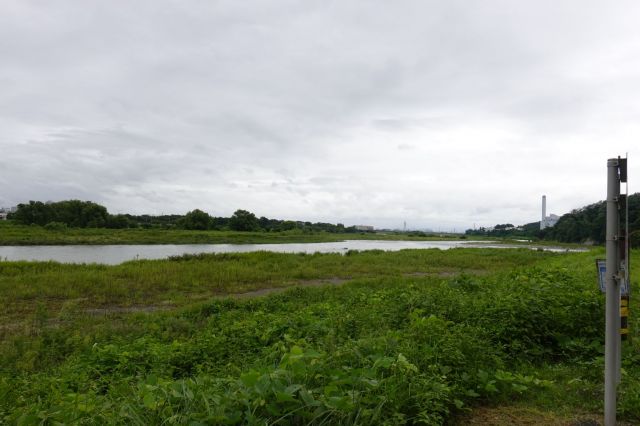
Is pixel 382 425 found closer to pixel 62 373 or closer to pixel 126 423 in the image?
pixel 126 423

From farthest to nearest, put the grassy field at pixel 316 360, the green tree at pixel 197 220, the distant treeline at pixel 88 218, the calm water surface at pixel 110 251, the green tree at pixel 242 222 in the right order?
the green tree at pixel 242 222 < the green tree at pixel 197 220 < the distant treeline at pixel 88 218 < the calm water surface at pixel 110 251 < the grassy field at pixel 316 360

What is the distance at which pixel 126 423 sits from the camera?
2316 mm

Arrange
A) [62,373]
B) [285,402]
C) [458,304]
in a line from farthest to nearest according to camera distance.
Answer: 1. [458,304]
2. [62,373]
3. [285,402]

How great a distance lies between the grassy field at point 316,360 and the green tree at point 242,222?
7303 centimetres

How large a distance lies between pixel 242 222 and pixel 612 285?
83977 mm

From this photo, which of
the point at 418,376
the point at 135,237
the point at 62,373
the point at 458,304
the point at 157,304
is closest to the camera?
the point at 418,376

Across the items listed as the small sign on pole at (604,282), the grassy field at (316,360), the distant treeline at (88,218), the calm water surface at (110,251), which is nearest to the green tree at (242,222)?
the distant treeline at (88,218)

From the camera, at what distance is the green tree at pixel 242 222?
8406 cm

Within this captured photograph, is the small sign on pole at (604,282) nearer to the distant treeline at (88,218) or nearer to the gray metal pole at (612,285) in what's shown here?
the gray metal pole at (612,285)

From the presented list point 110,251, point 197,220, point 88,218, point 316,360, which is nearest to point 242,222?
point 197,220

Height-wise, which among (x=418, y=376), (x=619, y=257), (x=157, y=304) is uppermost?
(x=619, y=257)

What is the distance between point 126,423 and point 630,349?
210 inches

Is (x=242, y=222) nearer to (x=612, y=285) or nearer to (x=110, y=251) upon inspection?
(x=110, y=251)

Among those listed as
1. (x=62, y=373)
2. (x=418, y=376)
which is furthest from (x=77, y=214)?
(x=418, y=376)
